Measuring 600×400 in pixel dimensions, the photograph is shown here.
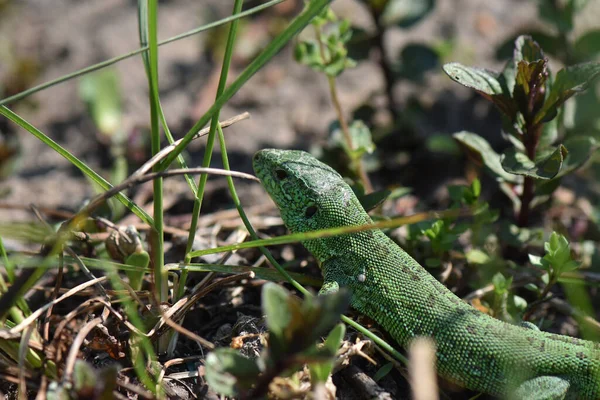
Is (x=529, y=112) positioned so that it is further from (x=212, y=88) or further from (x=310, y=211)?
(x=212, y=88)

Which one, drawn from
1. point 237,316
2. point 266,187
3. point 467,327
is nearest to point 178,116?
point 266,187

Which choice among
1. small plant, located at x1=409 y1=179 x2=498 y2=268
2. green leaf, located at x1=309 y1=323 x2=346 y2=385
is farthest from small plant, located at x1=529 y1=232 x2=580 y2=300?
green leaf, located at x1=309 y1=323 x2=346 y2=385

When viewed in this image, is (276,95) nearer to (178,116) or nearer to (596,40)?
(178,116)

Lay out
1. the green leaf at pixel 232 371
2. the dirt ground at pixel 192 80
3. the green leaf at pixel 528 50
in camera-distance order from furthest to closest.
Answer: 1. the dirt ground at pixel 192 80
2. the green leaf at pixel 528 50
3. the green leaf at pixel 232 371

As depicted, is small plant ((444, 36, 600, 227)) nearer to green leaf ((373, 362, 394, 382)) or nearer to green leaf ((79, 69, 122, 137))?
green leaf ((373, 362, 394, 382))

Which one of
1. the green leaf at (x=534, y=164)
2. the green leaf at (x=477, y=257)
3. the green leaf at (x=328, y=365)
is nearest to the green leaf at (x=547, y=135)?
the green leaf at (x=534, y=164)

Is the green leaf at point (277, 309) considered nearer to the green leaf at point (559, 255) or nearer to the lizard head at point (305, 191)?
the lizard head at point (305, 191)
